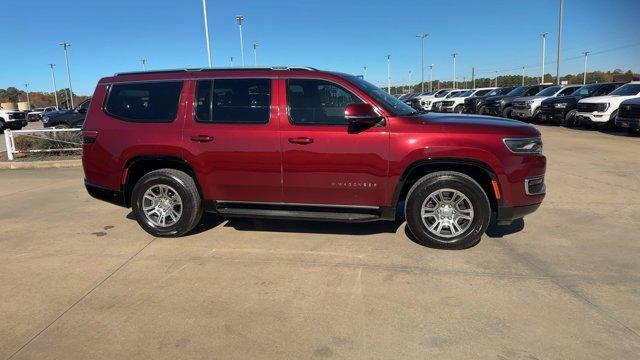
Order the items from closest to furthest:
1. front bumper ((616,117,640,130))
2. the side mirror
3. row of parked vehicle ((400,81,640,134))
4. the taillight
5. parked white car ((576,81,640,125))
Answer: the side mirror < the taillight < front bumper ((616,117,640,130)) < row of parked vehicle ((400,81,640,134)) < parked white car ((576,81,640,125))

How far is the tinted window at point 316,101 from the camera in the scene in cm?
500

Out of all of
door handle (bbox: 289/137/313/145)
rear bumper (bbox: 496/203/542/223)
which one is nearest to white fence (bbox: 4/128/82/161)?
door handle (bbox: 289/137/313/145)

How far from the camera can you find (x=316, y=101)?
5.07m

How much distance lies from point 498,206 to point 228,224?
328 cm

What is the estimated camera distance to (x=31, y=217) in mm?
6625

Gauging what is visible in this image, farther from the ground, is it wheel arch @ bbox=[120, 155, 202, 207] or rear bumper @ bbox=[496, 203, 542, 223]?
wheel arch @ bbox=[120, 155, 202, 207]

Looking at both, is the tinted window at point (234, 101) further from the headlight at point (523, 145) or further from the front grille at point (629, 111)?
the front grille at point (629, 111)

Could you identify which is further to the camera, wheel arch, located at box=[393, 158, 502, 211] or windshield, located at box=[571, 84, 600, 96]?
windshield, located at box=[571, 84, 600, 96]

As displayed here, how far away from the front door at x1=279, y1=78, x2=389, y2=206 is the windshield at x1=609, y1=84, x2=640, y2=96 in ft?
50.9

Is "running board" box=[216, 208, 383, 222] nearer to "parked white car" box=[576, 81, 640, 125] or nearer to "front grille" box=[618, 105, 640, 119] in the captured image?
"front grille" box=[618, 105, 640, 119]

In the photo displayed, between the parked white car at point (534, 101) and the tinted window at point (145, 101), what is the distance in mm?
18901

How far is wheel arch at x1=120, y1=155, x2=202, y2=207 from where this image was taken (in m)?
5.39

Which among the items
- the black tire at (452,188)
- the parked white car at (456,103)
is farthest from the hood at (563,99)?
the black tire at (452,188)

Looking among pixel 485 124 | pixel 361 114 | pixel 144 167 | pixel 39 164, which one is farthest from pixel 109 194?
pixel 39 164
